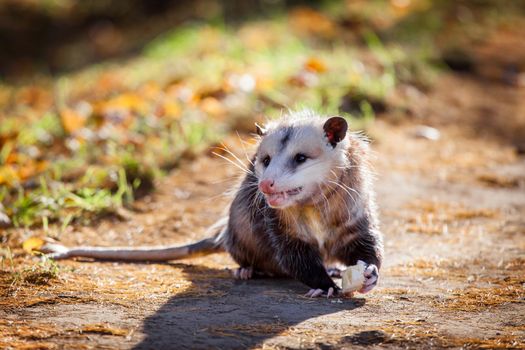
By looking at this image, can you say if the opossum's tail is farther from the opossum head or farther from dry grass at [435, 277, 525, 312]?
dry grass at [435, 277, 525, 312]

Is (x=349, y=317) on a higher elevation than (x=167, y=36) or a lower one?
lower

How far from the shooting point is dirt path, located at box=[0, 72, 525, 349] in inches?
106

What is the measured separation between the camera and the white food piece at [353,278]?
3186mm

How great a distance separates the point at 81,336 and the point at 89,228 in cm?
195

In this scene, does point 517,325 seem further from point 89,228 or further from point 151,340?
point 89,228

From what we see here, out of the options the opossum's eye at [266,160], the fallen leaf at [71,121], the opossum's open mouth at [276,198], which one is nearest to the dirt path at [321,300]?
the opossum's open mouth at [276,198]

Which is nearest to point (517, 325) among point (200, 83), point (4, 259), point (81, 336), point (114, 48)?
point (81, 336)

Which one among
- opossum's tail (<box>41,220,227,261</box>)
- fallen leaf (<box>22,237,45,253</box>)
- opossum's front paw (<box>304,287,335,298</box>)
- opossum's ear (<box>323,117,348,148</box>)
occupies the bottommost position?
fallen leaf (<box>22,237,45,253</box>)

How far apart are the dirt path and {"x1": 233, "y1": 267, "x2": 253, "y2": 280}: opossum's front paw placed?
0.07 metres

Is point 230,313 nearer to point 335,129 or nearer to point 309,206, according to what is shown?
point 309,206

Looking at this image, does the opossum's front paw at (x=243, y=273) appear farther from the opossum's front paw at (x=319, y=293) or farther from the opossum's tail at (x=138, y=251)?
the opossum's front paw at (x=319, y=293)

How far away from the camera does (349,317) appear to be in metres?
2.93

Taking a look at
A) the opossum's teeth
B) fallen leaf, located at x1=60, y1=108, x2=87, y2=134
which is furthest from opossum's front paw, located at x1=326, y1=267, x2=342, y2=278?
fallen leaf, located at x1=60, y1=108, x2=87, y2=134

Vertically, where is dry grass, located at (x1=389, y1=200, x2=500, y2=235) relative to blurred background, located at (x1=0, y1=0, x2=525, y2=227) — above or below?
below
